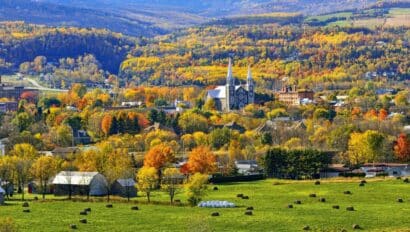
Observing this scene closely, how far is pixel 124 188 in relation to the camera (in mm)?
67625

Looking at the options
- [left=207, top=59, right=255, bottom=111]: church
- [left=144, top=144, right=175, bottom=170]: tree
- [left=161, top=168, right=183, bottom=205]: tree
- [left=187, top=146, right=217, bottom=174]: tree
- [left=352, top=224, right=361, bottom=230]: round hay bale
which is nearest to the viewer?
[left=352, top=224, right=361, bottom=230]: round hay bale

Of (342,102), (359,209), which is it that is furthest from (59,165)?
(342,102)

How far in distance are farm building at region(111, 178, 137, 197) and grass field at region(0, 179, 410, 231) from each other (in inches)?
65.5

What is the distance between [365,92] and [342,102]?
16117mm

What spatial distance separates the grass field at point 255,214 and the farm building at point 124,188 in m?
1.66

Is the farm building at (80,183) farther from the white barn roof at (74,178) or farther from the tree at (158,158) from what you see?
the tree at (158,158)

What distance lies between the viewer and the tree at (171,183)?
63.2m

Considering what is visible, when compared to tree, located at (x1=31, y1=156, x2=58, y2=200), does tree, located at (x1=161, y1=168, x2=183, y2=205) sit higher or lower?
lower

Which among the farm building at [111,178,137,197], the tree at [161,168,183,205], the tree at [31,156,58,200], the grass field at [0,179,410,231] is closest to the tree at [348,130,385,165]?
the grass field at [0,179,410,231]

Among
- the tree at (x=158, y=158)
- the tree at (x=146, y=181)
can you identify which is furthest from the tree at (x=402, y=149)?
the tree at (x=146, y=181)

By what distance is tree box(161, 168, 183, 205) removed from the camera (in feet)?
207

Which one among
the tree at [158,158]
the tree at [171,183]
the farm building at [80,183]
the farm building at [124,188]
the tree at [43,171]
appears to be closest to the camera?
the tree at [171,183]

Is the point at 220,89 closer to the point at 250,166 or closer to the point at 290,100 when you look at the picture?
the point at 290,100

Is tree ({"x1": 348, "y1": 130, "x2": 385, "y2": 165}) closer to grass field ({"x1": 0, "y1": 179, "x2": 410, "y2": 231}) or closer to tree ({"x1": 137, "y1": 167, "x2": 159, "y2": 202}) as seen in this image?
grass field ({"x1": 0, "y1": 179, "x2": 410, "y2": 231})
